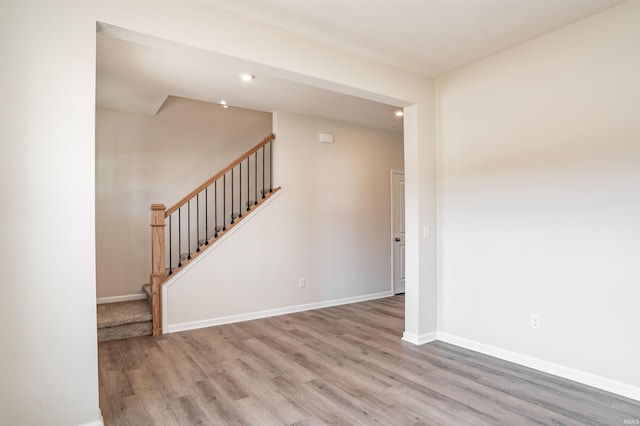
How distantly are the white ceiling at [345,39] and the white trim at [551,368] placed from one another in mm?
2680

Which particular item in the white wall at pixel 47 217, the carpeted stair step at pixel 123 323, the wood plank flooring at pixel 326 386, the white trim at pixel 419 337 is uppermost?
the white wall at pixel 47 217

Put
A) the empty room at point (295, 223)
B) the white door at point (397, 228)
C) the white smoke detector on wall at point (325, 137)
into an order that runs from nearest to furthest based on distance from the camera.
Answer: the empty room at point (295, 223) → the white smoke detector on wall at point (325, 137) → the white door at point (397, 228)

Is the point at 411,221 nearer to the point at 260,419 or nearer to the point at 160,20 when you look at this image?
the point at 260,419

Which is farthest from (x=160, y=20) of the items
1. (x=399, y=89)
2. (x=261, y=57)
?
(x=399, y=89)

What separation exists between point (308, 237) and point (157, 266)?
203cm

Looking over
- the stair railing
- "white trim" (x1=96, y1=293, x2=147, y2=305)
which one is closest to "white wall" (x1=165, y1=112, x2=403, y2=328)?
the stair railing

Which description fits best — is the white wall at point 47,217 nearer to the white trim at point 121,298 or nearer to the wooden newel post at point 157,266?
the wooden newel post at point 157,266

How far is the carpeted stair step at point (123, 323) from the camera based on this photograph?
12.8 ft

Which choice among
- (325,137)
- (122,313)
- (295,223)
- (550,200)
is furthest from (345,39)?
(122,313)

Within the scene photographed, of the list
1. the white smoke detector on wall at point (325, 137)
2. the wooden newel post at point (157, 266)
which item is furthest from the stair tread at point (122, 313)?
the white smoke detector on wall at point (325, 137)

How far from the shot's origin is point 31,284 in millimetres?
1984

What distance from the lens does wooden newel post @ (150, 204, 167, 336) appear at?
4117 mm

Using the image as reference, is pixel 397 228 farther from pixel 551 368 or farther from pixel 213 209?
pixel 551 368

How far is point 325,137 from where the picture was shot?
539cm
